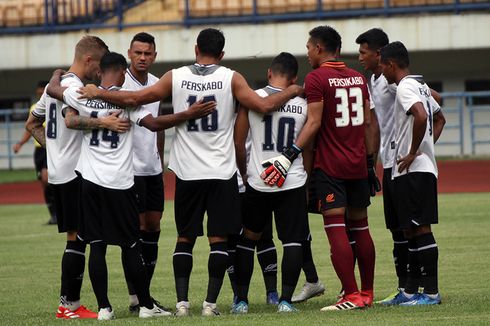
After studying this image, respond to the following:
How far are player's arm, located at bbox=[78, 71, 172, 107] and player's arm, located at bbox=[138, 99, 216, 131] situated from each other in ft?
0.59

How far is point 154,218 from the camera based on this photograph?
409 inches

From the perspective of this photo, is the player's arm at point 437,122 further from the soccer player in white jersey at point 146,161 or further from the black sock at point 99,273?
the black sock at point 99,273

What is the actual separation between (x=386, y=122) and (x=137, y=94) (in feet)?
7.87

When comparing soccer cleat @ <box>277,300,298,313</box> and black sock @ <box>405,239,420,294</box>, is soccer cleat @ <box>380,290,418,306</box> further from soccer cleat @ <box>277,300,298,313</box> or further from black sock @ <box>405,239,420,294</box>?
soccer cleat @ <box>277,300,298,313</box>

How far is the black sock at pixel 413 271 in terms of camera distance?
398 inches

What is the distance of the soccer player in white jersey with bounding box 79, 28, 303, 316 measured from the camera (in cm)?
940

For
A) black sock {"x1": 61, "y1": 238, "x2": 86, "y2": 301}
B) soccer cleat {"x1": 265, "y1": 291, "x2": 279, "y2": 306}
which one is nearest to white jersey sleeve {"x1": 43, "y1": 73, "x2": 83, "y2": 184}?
black sock {"x1": 61, "y1": 238, "x2": 86, "y2": 301}

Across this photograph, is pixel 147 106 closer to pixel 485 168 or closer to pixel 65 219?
pixel 65 219

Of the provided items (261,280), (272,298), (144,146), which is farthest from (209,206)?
(261,280)

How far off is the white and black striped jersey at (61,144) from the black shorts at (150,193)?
2.14ft

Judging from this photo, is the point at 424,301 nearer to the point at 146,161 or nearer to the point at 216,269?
the point at 216,269

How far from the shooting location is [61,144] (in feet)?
32.5

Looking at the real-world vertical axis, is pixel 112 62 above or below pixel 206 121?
above

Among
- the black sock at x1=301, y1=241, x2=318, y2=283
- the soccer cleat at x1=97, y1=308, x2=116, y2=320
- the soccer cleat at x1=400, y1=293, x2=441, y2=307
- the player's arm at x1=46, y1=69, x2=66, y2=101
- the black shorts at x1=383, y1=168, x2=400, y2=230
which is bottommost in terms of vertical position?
the soccer cleat at x1=400, y1=293, x2=441, y2=307
